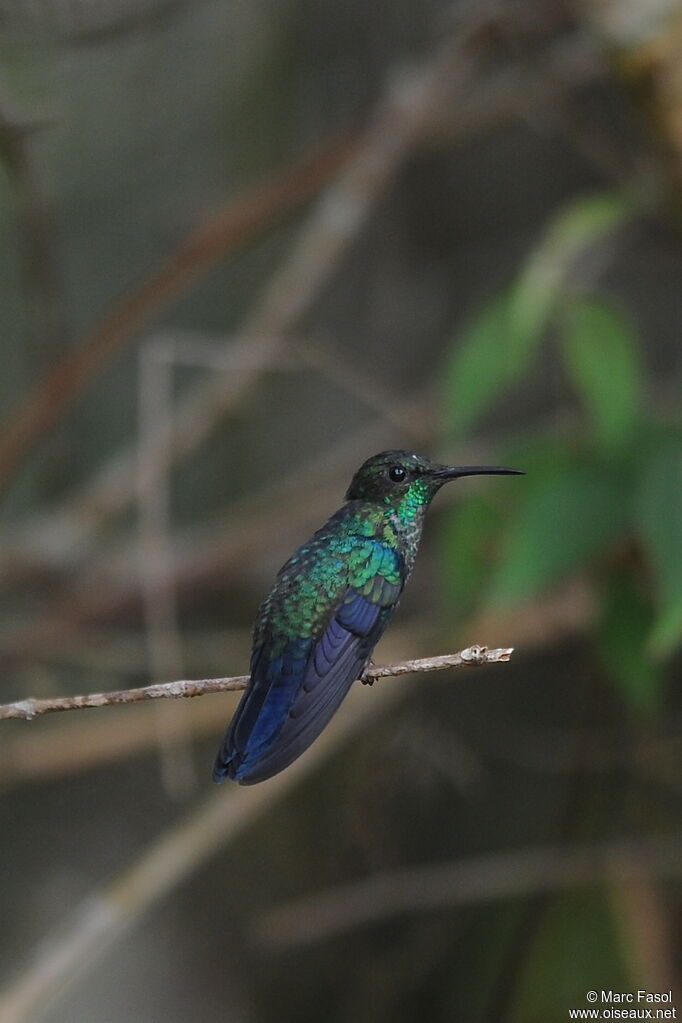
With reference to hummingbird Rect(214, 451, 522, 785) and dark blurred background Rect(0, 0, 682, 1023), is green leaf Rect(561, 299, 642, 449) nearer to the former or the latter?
dark blurred background Rect(0, 0, 682, 1023)

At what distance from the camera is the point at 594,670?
3.50 m

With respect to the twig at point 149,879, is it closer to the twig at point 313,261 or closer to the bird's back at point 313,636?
the twig at point 313,261

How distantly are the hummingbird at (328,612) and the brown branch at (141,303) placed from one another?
173 cm

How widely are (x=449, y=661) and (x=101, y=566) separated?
309cm

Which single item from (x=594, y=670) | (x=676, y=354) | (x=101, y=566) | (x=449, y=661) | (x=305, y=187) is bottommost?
(x=594, y=670)

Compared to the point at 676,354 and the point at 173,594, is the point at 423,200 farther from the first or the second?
the point at 173,594

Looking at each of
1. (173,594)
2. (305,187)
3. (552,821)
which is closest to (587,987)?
(552,821)

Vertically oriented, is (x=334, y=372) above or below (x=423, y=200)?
below

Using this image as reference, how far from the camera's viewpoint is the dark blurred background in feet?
9.43

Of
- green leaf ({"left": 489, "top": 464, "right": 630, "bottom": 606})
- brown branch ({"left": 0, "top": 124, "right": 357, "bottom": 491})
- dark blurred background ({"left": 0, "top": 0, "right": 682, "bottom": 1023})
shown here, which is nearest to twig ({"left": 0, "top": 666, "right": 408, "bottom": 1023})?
dark blurred background ({"left": 0, "top": 0, "right": 682, "bottom": 1023})

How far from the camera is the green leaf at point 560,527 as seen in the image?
2.56 meters

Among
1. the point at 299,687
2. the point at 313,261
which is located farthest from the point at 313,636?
the point at 313,261

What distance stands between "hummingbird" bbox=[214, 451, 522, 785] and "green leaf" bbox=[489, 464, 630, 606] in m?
0.81

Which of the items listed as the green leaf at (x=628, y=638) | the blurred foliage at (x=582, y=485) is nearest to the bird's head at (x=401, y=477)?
the blurred foliage at (x=582, y=485)
